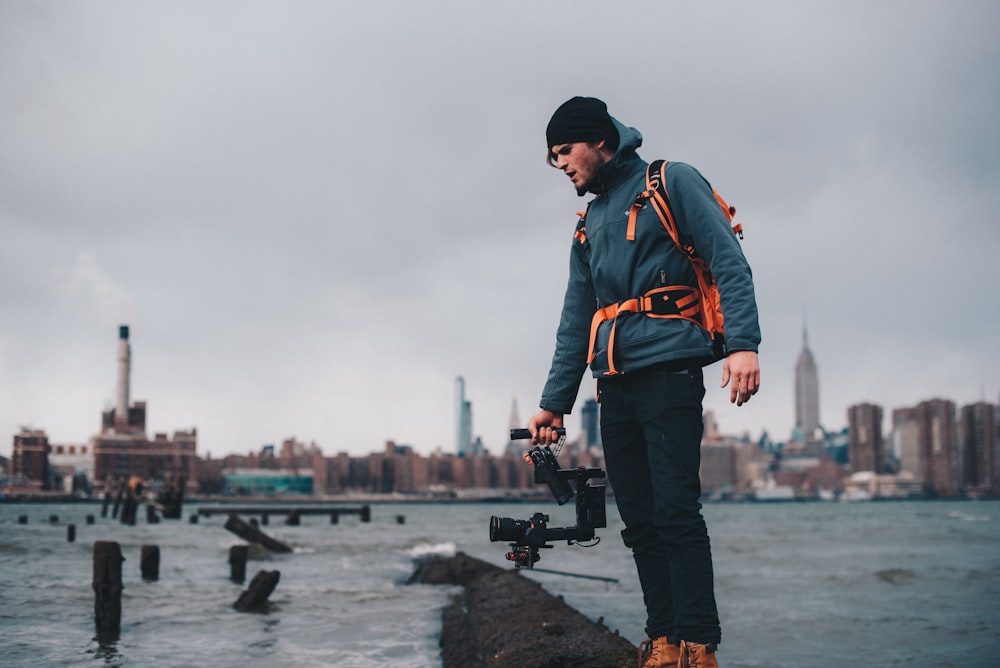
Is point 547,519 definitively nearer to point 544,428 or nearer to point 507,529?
point 507,529

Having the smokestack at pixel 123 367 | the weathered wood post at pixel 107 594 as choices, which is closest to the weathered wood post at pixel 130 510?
the weathered wood post at pixel 107 594

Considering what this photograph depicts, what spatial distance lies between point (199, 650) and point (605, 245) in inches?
300

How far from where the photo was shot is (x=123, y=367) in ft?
449

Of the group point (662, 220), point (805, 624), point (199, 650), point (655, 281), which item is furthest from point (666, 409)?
point (805, 624)

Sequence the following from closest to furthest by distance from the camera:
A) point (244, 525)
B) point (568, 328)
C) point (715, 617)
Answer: point (715, 617) → point (568, 328) → point (244, 525)

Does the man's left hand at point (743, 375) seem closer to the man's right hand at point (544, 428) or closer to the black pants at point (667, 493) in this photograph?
the black pants at point (667, 493)

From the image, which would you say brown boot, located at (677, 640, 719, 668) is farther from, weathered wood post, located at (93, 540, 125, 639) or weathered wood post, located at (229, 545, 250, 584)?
weathered wood post, located at (229, 545, 250, 584)

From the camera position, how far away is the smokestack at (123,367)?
13212 cm

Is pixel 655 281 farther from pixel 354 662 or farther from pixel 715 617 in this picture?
pixel 354 662

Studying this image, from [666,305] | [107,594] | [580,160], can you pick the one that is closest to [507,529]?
[666,305]

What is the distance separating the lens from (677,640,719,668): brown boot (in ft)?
11.3

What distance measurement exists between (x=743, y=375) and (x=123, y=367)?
146314 mm

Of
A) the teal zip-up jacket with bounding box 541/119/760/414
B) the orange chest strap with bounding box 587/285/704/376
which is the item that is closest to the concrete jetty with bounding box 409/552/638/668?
the teal zip-up jacket with bounding box 541/119/760/414

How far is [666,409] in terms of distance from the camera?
3.57m
